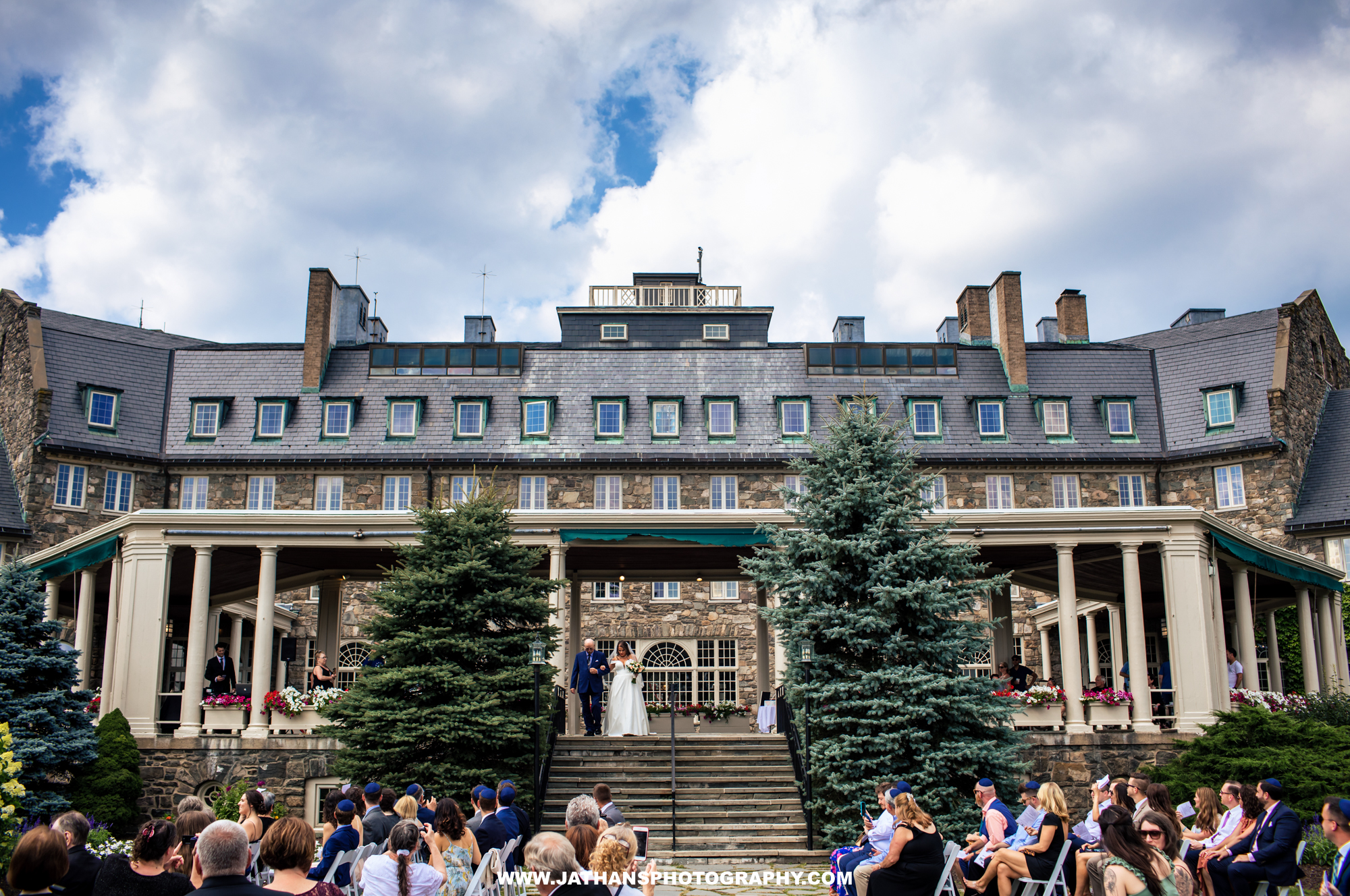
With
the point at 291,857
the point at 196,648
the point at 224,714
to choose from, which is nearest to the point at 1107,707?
the point at 224,714

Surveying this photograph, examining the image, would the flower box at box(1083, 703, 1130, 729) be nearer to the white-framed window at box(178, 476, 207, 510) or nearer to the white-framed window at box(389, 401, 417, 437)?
the white-framed window at box(389, 401, 417, 437)

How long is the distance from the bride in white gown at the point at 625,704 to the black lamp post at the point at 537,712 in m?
2.57

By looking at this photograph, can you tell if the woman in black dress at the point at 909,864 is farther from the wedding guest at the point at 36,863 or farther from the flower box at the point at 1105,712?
the flower box at the point at 1105,712

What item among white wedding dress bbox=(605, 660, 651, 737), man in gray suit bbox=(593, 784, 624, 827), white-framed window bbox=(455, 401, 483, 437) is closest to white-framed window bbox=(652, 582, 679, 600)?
white-framed window bbox=(455, 401, 483, 437)

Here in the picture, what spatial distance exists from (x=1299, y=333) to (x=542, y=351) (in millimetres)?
24082

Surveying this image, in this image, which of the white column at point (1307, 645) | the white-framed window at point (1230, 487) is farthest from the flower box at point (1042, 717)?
the white-framed window at point (1230, 487)

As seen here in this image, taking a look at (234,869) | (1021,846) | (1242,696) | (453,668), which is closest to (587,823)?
(234,869)

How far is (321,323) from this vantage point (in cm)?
3475

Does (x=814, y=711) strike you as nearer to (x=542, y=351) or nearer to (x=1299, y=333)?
(x=542, y=351)

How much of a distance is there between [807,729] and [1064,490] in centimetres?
2067

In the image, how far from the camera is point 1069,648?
702 inches

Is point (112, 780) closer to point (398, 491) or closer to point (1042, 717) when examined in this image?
point (1042, 717)

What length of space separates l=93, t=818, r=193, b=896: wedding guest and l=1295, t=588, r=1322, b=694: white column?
931 inches

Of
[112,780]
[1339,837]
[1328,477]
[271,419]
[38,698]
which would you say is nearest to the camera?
[1339,837]
